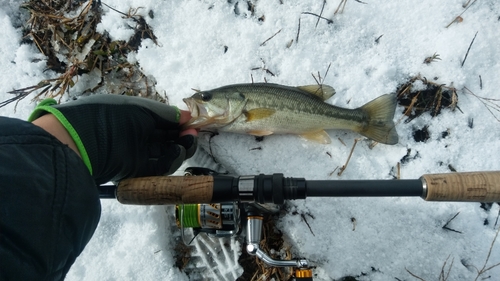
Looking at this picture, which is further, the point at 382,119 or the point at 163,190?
the point at 382,119

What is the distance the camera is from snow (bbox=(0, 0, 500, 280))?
9.24 ft

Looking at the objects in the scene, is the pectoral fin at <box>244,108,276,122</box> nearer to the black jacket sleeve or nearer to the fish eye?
the fish eye

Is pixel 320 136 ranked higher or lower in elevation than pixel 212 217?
higher

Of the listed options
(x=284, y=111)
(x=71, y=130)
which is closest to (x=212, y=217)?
(x=284, y=111)

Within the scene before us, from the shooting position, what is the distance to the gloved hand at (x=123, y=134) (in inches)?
88.7

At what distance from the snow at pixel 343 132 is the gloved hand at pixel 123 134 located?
37 centimetres

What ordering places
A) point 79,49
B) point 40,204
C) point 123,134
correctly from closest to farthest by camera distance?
point 40,204 < point 123,134 < point 79,49

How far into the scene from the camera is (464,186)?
200cm

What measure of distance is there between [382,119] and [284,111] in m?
0.70

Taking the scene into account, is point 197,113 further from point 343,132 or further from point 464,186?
point 464,186

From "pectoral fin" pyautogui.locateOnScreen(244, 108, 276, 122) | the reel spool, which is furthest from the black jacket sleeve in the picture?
"pectoral fin" pyautogui.locateOnScreen(244, 108, 276, 122)

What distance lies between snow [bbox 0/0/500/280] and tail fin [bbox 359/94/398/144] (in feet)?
0.49

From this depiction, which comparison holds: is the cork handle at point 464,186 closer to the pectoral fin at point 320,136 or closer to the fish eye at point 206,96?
the pectoral fin at point 320,136

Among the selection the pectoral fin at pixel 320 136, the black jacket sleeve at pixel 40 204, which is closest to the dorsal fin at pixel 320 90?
the pectoral fin at pixel 320 136
